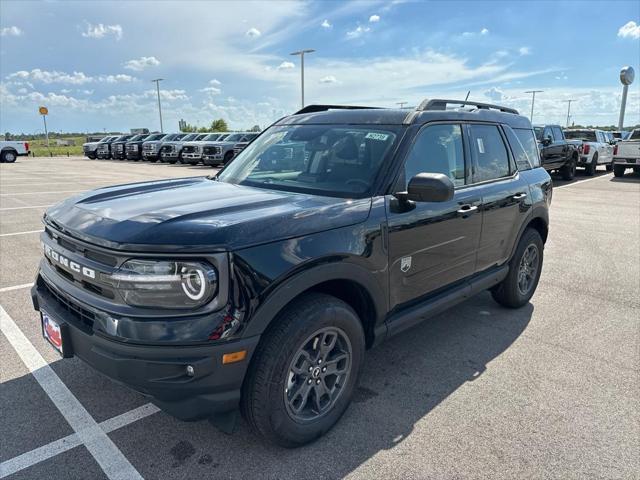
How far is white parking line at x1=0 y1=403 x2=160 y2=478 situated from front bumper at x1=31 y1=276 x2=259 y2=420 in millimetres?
665

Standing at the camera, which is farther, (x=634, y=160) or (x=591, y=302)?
(x=634, y=160)

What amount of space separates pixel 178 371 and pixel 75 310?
0.79 metres

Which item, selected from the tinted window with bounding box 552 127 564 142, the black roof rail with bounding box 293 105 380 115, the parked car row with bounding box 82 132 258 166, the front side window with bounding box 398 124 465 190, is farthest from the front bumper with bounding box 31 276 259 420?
the parked car row with bounding box 82 132 258 166

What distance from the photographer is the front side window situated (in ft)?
10.5

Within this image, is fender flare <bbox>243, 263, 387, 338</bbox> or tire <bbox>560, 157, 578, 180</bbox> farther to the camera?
tire <bbox>560, 157, 578, 180</bbox>

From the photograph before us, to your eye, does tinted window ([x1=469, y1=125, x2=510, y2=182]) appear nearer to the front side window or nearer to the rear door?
the rear door

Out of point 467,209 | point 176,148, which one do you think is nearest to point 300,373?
point 467,209

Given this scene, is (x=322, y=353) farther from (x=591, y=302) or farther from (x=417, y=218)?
(x=591, y=302)

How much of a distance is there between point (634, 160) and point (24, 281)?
19.2 metres

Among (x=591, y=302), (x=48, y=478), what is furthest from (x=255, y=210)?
(x=591, y=302)

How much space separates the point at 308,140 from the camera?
3566 mm

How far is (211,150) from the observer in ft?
81.3

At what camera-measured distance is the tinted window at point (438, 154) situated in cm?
320

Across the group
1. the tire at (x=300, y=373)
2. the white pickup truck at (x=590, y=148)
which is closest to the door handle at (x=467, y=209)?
the tire at (x=300, y=373)
